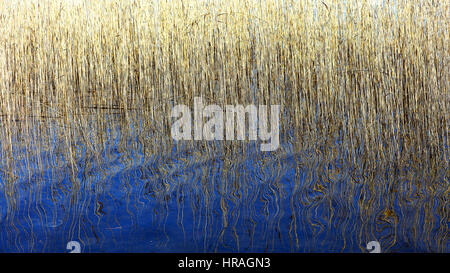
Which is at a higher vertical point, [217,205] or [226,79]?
[226,79]

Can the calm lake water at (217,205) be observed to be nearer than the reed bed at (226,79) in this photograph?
Yes

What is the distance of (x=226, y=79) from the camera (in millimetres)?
1948

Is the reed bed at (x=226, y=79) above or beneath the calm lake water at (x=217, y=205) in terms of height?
above

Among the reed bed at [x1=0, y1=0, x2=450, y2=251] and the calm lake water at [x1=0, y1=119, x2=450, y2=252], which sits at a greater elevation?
the reed bed at [x1=0, y1=0, x2=450, y2=251]

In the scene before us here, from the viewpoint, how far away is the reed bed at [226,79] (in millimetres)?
1849

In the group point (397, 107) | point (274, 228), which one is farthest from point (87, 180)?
point (397, 107)

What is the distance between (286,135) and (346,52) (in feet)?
1.78

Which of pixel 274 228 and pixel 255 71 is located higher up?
pixel 255 71

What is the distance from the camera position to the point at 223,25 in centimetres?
194

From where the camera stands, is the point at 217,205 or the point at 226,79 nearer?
the point at 217,205

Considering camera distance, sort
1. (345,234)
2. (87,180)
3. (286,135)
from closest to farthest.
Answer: (345,234) → (87,180) → (286,135)

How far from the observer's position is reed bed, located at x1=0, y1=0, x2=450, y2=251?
185cm

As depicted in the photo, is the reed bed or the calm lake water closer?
the calm lake water

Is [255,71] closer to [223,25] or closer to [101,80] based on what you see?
[223,25]
